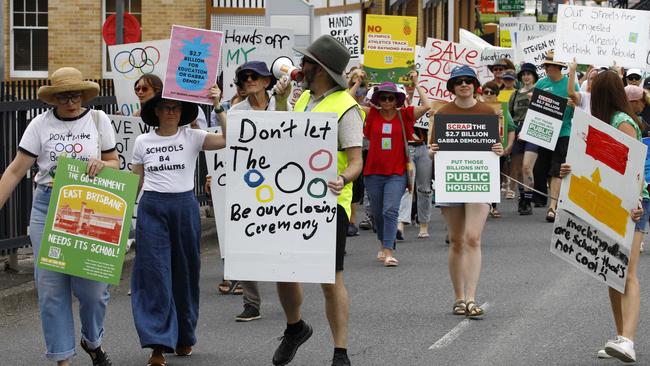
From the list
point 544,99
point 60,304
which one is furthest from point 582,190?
point 544,99

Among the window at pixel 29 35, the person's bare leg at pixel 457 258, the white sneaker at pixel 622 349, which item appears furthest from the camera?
the window at pixel 29 35

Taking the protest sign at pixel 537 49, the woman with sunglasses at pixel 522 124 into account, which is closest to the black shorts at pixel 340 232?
the woman with sunglasses at pixel 522 124

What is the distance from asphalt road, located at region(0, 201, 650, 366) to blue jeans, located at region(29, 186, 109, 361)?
0.96 meters

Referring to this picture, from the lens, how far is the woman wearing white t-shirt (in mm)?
8781

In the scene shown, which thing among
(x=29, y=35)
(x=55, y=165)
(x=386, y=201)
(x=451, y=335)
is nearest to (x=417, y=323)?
(x=451, y=335)

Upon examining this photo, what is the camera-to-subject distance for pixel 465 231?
10.8 metres

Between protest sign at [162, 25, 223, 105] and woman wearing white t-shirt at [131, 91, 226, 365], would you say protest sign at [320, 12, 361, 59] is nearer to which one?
protest sign at [162, 25, 223, 105]

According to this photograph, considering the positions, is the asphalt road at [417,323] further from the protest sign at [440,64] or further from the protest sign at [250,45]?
the protest sign at [440,64]

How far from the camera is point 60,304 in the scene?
821cm

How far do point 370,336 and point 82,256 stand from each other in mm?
2592

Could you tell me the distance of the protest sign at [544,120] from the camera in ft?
57.2

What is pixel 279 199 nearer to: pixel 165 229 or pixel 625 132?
pixel 165 229

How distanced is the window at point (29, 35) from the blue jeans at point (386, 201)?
18782mm

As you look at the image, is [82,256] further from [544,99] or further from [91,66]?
[91,66]
